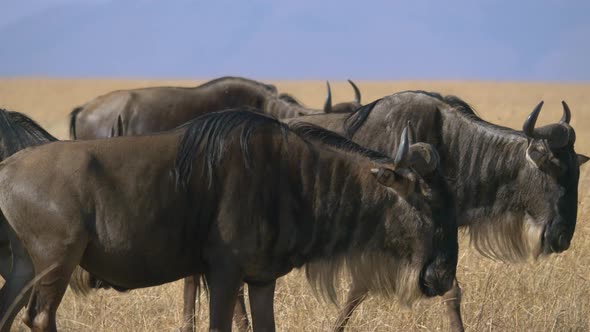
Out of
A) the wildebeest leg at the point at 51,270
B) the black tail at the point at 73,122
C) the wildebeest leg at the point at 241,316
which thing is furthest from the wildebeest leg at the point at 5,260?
the black tail at the point at 73,122

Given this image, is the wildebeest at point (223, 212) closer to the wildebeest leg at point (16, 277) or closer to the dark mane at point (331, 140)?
the dark mane at point (331, 140)

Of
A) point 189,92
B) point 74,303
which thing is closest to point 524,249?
point 74,303

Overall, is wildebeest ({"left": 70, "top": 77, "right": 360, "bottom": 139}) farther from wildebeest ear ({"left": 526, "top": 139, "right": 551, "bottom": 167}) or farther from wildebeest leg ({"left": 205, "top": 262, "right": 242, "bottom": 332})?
wildebeest leg ({"left": 205, "top": 262, "right": 242, "bottom": 332})

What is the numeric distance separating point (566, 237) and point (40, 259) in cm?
363

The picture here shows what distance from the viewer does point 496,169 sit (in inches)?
255

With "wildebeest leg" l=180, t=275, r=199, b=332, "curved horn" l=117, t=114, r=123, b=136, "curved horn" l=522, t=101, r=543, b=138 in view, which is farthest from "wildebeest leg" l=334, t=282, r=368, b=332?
"curved horn" l=117, t=114, r=123, b=136

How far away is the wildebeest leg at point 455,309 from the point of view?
6.20 meters

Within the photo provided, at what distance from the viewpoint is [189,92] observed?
10070 mm

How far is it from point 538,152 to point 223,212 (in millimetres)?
2644

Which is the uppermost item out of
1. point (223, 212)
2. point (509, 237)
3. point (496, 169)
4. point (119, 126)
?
point (223, 212)

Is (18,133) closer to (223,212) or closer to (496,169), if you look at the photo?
(223,212)

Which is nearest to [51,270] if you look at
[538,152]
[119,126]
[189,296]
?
[189,296]

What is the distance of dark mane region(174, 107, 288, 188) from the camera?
15.5 ft

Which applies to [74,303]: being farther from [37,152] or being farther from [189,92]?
[189,92]
